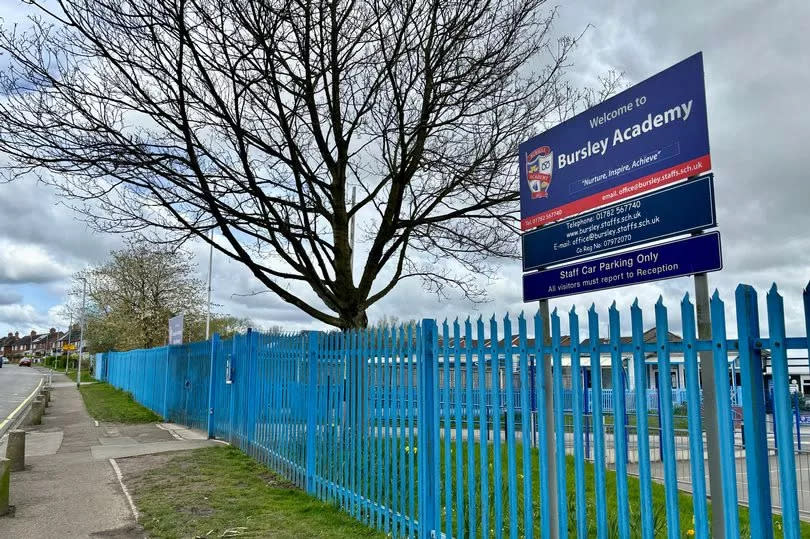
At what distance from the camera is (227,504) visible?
748cm

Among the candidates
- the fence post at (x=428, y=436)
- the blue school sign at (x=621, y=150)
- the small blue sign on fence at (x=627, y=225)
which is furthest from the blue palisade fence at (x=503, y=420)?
the blue school sign at (x=621, y=150)

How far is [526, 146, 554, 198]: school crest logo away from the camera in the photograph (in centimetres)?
500

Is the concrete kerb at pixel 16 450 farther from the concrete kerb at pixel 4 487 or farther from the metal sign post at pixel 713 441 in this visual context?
the metal sign post at pixel 713 441

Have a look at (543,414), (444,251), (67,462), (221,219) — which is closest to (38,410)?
(67,462)

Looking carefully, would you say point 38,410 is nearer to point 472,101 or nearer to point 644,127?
point 472,101

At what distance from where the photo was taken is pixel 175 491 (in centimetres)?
819

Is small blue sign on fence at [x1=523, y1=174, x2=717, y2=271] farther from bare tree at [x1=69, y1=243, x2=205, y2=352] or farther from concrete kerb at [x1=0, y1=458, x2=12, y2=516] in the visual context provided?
bare tree at [x1=69, y1=243, x2=205, y2=352]

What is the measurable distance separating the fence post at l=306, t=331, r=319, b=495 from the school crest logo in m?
3.83

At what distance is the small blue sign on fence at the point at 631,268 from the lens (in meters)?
3.59

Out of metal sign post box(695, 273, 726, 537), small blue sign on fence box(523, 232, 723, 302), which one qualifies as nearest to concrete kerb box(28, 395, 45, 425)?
small blue sign on fence box(523, 232, 723, 302)

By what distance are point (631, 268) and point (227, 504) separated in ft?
18.5

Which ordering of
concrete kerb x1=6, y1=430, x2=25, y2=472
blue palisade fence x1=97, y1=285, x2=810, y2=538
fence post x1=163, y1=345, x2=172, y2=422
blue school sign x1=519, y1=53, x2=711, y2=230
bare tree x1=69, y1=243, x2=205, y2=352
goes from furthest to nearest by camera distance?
bare tree x1=69, y1=243, x2=205, y2=352 → fence post x1=163, y1=345, x2=172, y2=422 → concrete kerb x1=6, y1=430, x2=25, y2=472 → blue school sign x1=519, y1=53, x2=711, y2=230 → blue palisade fence x1=97, y1=285, x2=810, y2=538

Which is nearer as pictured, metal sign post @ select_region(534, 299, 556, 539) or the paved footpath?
metal sign post @ select_region(534, 299, 556, 539)

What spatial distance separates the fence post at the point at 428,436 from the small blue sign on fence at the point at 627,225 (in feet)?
3.64
